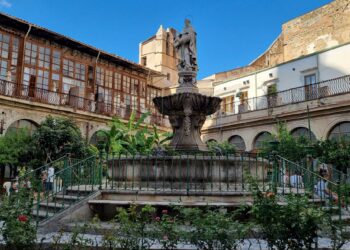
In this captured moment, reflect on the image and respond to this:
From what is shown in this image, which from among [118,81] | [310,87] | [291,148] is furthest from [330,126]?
[118,81]

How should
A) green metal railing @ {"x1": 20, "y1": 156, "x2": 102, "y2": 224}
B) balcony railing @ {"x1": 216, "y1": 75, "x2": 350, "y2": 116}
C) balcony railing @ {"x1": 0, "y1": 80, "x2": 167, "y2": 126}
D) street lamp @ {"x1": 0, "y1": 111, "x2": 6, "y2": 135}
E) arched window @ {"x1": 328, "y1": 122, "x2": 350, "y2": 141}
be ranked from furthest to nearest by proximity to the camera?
1. balcony railing @ {"x1": 216, "y1": 75, "x2": 350, "y2": 116}
2. balcony railing @ {"x1": 0, "y1": 80, "x2": 167, "y2": 126}
3. arched window @ {"x1": 328, "y1": 122, "x2": 350, "y2": 141}
4. street lamp @ {"x1": 0, "y1": 111, "x2": 6, "y2": 135}
5. green metal railing @ {"x1": 20, "y1": 156, "x2": 102, "y2": 224}

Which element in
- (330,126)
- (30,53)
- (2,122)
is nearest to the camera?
(2,122)

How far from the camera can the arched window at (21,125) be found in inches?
843

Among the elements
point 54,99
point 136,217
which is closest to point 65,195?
point 136,217

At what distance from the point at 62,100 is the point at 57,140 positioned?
19.8 feet

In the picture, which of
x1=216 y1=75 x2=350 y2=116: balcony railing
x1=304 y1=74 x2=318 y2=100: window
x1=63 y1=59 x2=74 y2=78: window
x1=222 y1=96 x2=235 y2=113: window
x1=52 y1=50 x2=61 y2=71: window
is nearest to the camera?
x1=216 y1=75 x2=350 y2=116: balcony railing

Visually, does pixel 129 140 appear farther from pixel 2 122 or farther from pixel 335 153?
pixel 335 153

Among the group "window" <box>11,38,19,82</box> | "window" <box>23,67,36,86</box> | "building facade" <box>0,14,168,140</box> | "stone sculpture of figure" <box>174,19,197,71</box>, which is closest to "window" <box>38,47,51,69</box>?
"building facade" <box>0,14,168,140</box>

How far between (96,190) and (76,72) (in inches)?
794

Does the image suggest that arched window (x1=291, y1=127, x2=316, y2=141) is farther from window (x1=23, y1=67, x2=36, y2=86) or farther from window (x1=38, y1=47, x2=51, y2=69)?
window (x1=23, y1=67, x2=36, y2=86)

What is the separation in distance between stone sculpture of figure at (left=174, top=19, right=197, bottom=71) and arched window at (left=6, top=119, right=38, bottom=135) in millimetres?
13500

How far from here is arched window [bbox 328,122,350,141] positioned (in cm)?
2163

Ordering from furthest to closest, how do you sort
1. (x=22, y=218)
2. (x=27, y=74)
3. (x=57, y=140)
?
(x=27, y=74) → (x=57, y=140) → (x=22, y=218)

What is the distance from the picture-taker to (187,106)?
9.96 m
